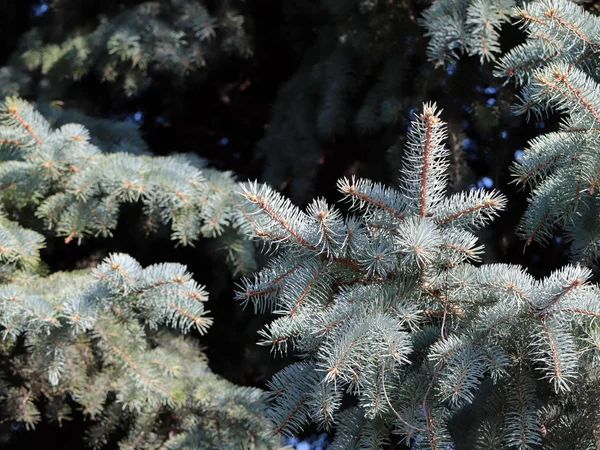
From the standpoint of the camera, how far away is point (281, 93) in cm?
252

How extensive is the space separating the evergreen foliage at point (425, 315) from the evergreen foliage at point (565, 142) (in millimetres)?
181

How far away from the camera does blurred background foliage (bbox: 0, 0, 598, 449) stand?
209 centimetres

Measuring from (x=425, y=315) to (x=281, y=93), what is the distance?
1.56 m

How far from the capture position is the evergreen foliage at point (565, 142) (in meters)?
1.14

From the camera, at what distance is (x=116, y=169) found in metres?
1.80

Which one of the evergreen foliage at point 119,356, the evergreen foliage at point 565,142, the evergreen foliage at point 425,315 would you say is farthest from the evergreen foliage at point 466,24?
the evergreen foliage at point 119,356

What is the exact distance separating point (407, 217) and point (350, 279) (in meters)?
0.15

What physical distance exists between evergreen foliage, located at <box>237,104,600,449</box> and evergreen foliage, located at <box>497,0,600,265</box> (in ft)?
0.59

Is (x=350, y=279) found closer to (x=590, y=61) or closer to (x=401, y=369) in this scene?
(x=401, y=369)

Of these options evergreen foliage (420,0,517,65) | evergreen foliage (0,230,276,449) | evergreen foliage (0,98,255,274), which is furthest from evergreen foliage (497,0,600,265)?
evergreen foliage (0,98,255,274)

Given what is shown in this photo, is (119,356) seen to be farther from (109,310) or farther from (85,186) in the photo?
(85,186)

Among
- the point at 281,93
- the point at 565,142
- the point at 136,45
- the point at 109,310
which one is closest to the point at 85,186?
the point at 109,310

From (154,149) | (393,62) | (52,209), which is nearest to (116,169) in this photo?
(52,209)

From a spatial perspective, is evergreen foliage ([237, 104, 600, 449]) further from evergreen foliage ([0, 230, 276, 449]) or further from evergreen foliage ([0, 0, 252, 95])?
evergreen foliage ([0, 0, 252, 95])
